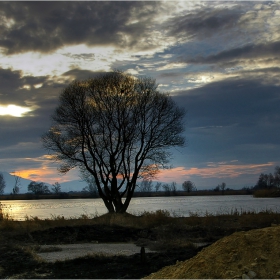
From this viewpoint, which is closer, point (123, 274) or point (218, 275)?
point (218, 275)

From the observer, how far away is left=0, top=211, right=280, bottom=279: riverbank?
9.41 metres

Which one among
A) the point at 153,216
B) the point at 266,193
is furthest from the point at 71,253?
the point at 266,193

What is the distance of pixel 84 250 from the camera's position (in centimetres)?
1378

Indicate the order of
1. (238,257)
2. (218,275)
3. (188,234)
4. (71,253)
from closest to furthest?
(218,275)
(238,257)
(71,253)
(188,234)

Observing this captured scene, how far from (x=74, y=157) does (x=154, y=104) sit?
22.4 feet

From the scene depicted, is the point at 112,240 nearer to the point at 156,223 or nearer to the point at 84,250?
the point at 84,250

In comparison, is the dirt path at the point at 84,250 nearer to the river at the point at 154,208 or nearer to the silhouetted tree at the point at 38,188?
the river at the point at 154,208

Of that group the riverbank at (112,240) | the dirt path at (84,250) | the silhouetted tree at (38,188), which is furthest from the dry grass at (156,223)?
the silhouetted tree at (38,188)

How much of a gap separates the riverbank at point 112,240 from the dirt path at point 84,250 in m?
0.29

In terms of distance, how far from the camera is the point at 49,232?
1766cm

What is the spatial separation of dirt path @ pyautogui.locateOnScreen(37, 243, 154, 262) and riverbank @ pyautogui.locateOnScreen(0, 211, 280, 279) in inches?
11.4

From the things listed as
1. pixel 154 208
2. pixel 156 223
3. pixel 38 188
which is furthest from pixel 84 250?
pixel 38 188

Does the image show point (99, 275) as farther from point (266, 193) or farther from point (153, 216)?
point (266, 193)

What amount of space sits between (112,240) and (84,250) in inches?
114
